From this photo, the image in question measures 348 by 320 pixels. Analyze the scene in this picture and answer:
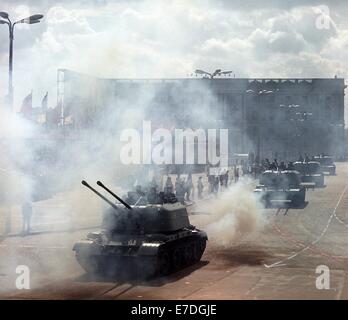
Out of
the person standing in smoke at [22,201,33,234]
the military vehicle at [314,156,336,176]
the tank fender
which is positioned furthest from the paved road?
the military vehicle at [314,156,336,176]

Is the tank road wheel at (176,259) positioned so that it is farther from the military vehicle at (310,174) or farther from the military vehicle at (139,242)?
the military vehicle at (310,174)

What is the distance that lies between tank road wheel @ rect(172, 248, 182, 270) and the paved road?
0.26 m

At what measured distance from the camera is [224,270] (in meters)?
18.2

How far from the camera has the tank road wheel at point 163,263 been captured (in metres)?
17.4

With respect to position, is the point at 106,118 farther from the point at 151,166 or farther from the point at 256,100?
the point at 256,100

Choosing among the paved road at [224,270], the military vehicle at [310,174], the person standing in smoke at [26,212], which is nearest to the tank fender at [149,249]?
the paved road at [224,270]

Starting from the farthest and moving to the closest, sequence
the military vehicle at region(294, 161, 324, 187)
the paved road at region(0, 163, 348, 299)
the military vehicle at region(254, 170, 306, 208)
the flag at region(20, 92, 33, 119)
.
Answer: the military vehicle at region(294, 161, 324, 187) → the military vehicle at region(254, 170, 306, 208) → the flag at region(20, 92, 33, 119) → the paved road at region(0, 163, 348, 299)

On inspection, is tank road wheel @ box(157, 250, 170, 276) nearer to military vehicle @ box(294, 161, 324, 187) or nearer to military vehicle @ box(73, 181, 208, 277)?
military vehicle @ box(73, 181, 208, 277)

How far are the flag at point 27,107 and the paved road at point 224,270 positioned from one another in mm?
4650

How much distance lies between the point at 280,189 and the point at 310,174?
1638 centimetres

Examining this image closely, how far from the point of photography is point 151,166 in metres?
43.8

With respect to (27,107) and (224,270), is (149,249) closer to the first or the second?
(224,270)

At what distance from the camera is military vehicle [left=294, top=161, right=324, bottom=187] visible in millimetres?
48969
